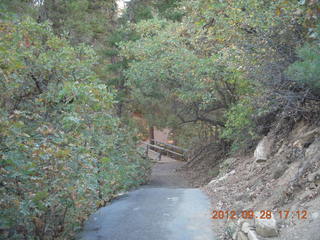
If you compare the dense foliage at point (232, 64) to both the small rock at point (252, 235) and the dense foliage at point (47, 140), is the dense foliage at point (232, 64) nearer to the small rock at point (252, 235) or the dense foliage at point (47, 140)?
the small rock at point (252, 235)

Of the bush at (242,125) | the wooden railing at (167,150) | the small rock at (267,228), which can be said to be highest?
the bush at (242,125)

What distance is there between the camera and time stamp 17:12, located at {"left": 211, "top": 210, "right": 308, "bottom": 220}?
4619mm

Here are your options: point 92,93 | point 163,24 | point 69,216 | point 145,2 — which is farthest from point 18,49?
point 145,2

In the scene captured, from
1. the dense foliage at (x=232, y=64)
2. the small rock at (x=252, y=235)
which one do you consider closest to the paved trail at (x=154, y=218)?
the small rock at (x=252, y=235)

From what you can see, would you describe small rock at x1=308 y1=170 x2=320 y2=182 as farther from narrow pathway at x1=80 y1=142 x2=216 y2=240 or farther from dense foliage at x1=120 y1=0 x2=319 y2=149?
narrow pathway at x1=80 y1=142 x2=216 y2=240

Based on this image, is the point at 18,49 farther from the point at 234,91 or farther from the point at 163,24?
the point at 163,24

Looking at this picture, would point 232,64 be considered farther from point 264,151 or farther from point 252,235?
point 252,235

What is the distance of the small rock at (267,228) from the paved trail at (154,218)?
945mm

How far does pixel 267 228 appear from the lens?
4.50m

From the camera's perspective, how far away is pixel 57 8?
1678cm

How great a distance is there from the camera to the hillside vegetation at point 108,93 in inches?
167

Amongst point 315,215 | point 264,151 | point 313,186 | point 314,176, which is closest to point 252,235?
point 315,215

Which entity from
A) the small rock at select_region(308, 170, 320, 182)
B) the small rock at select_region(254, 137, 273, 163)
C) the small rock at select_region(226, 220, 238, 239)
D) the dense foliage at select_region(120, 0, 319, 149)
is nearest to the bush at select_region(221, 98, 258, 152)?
the dense foliage at select_region(120, 0, 319, 149)

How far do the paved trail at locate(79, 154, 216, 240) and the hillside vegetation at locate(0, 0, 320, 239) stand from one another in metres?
0.44
